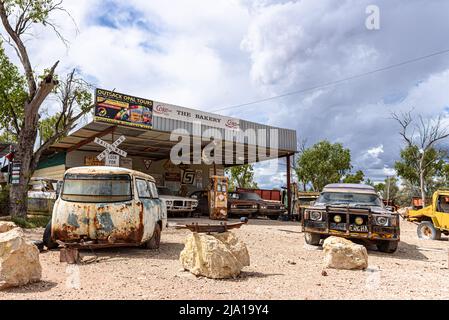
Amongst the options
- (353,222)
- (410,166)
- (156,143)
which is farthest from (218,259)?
(410,166)

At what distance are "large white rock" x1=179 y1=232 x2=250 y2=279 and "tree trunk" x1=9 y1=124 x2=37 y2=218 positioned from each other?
906 cm

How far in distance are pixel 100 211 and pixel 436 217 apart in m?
11.0

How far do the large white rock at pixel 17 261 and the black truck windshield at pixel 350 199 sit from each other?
677 cm

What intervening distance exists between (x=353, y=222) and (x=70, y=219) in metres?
5.92

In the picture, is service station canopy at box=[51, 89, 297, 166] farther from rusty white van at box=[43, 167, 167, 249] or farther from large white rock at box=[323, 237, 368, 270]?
large white rock at box=[323, 237, 368, 270]

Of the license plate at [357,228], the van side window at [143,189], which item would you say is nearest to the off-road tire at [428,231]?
the license plate at [357,228]

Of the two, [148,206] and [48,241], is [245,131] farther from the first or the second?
[48,241]

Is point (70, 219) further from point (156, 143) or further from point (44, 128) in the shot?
point (44, 128)

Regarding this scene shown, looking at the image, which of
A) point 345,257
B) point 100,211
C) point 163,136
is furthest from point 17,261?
point 163,136

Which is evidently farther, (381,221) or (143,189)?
(381,221)

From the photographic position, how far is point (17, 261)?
15.0 feet

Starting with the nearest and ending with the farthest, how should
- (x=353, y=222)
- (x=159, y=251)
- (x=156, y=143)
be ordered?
(x=159, y=251) → (x=353, y=222) → (x=156, y=143)
